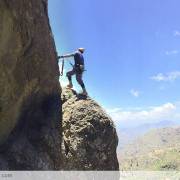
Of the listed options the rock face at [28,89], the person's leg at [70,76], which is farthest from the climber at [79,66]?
the rock face at [28,89]

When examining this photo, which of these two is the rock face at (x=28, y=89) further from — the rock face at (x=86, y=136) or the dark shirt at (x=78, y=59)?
the dark shirt at (x=78, y=59)

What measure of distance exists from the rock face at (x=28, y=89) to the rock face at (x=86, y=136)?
667mm

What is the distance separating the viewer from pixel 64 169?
2270 centimetres

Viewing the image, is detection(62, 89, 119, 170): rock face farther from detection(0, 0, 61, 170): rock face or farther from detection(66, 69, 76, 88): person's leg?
detection(66, 69, 76, 88): person's leg

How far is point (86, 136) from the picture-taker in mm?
23766

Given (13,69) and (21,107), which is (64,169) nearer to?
(21,107)

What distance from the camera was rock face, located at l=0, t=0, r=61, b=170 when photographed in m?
20.2

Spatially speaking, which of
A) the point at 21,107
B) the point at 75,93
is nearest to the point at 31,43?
the point at 21,107

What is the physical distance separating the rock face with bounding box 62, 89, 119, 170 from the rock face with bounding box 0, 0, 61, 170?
67cm

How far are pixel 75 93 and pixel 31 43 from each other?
5.34 meters

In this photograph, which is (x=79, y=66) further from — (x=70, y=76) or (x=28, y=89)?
(x=28, y=89)

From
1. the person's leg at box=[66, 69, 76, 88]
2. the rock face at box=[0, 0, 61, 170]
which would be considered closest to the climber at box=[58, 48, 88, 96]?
the person's leg at box=[66, 69, 76, 88]

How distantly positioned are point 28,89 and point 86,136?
4.44 meters

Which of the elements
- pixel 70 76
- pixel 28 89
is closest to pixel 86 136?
pixel 28 89
